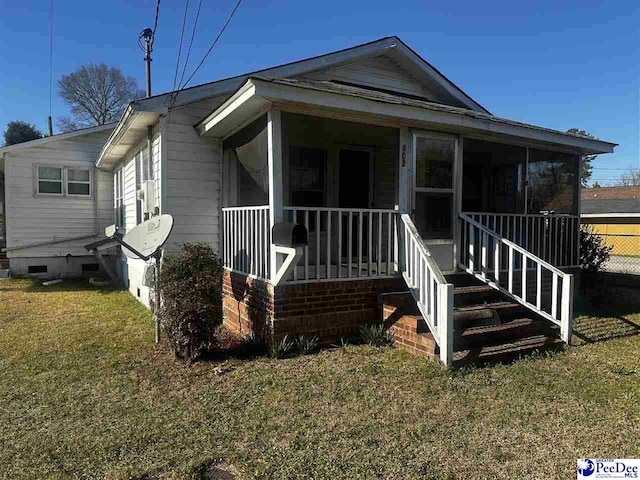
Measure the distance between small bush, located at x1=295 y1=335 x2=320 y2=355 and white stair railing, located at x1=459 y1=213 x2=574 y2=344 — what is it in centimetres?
264

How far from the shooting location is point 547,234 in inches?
303

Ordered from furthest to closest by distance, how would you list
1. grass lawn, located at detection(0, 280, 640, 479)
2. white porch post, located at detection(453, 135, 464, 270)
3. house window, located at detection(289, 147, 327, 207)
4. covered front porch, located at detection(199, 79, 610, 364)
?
house window, located at detection(289, 147, 327, 207) < white porch post, located at detection(453, 135, 464, 270) < covered front porch, located at detection(199, 79, 610, 364) < grass lawn, located at detection(0, 280, 640, 479)

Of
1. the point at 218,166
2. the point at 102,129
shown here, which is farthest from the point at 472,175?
the point at 102,129

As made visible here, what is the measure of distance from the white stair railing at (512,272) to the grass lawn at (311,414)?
57cm

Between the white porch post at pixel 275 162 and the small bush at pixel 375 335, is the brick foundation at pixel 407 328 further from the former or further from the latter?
the white porch post at pixel 275 162

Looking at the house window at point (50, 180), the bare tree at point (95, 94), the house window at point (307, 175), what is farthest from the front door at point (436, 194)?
the bare tree at point (95, 94)

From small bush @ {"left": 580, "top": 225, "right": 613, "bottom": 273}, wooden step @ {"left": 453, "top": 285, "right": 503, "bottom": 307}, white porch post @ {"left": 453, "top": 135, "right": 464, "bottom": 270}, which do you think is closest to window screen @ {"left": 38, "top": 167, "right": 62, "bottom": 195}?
white porch post @ {"left": 453, "top": 135, "right": 464, "bottom": 270}

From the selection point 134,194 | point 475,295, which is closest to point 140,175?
point 134,194

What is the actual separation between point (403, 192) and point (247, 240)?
221 cm

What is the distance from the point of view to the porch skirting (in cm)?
522

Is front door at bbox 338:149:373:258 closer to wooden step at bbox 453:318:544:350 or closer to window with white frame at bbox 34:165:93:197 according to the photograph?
wooden step at bbox 453:318:544:350

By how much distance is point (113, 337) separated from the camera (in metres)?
6.11

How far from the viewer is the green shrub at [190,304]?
4871 millimetres

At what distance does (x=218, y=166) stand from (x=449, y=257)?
3.72 m
